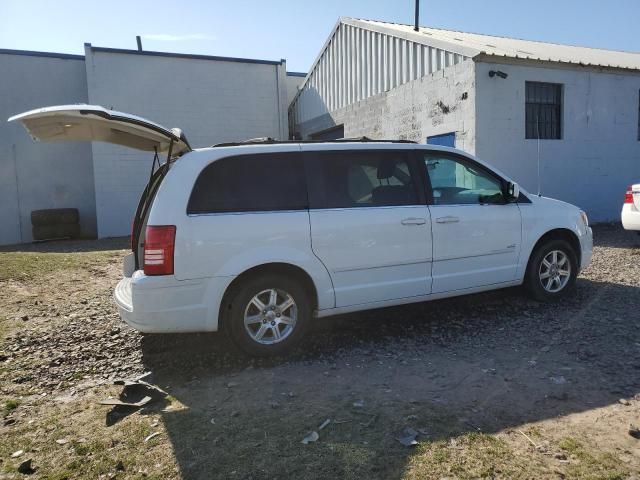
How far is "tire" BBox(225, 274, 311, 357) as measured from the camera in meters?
4.18

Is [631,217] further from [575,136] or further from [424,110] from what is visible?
[424,110]

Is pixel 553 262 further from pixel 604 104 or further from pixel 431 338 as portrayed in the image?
pixel 604 104

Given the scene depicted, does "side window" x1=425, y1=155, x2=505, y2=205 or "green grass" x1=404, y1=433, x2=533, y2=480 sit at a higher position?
"side window" x1=425, y1=155, x2=505, y2=205

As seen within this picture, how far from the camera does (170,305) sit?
13.0 ft

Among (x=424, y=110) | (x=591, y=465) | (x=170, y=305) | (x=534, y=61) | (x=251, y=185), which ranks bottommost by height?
(x=591, y=465)


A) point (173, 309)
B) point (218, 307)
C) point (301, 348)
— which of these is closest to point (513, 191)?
point (301, 348)

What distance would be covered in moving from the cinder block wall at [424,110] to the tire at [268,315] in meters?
7.92

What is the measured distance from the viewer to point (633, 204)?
8.75 m

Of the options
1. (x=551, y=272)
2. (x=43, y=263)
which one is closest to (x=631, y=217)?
(x=551, y=272)

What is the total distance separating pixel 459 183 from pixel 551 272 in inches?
65.8

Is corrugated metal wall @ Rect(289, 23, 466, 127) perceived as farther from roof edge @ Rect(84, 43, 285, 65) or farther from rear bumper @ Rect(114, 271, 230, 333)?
rear bumper @ Rect(114, 271, 230, 333)

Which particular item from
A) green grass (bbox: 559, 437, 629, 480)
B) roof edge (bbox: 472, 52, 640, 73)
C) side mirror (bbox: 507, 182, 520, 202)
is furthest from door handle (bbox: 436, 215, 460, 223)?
roof edge (bbox: 472, 52, 640, 73)

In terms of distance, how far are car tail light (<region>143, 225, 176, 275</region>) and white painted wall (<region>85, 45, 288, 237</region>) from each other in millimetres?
13112

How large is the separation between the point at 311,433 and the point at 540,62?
11.2 metres
